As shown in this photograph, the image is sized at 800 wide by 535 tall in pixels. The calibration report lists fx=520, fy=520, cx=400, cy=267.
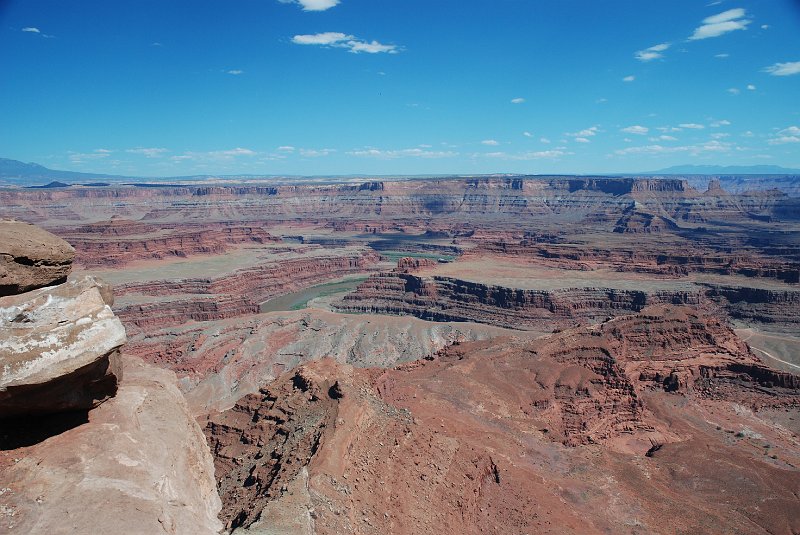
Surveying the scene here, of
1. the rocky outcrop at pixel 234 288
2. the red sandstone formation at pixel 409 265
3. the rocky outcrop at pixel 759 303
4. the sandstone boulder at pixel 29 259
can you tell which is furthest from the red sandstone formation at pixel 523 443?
the red sandstone formation at pixel 409 265

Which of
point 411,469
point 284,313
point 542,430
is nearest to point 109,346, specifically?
point 411,469

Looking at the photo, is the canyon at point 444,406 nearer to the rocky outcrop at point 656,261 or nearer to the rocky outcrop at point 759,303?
the rocky outcrop at point 759,303

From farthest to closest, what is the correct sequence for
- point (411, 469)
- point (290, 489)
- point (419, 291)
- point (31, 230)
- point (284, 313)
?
1. point (419, 291)
2. point (284, 313)
3. point (411, 469)
4. point (290, 489)
5. point (31, 230)

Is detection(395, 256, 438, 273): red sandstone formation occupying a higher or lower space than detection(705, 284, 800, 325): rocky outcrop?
higher

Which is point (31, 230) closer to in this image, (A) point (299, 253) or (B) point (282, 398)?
(B) point (282, 398)

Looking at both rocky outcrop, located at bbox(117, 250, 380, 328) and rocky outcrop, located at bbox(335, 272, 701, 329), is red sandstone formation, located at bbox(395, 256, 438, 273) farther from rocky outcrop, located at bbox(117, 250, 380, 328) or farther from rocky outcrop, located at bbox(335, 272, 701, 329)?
rocky outcrop, located at bbox(117, 250, 380, 328)

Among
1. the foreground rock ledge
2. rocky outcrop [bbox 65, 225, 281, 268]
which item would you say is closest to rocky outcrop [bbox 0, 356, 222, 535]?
the foreground rock ledge
